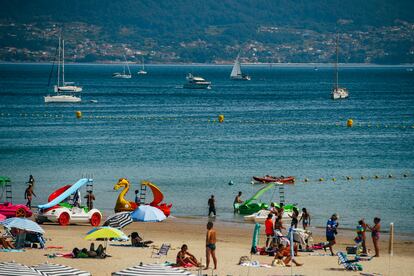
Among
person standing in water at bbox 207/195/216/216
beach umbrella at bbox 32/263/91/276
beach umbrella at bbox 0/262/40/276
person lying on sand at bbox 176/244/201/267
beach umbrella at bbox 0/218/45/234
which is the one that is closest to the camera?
beach umbrella at bbox 0/262/40/276

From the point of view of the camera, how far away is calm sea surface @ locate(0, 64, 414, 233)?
177 ft

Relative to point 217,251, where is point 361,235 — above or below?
above

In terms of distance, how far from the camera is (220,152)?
76.9 meters

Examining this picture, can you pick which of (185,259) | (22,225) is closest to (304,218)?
(185,259)

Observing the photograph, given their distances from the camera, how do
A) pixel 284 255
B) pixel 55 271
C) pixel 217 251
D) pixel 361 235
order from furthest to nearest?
pixel 217 251
pixel 361 235
pixel 284 255
pixel 55 271

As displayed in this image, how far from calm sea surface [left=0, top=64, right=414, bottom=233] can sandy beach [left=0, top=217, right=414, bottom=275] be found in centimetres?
425

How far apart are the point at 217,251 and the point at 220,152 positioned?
40468mm

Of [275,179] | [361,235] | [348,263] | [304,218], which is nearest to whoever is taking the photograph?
→ [348,263]

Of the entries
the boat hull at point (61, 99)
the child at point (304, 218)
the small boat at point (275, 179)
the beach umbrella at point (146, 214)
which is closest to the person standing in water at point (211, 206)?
the child at point (304, 218)

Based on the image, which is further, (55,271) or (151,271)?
(55,271)

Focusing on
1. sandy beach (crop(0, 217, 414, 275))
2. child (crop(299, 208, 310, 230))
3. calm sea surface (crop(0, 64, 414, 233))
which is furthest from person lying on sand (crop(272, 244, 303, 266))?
calm sea surface (crop(0, 64, 414, 233))

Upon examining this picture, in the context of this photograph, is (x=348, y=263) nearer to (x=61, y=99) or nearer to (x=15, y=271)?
(x=15, y=271)

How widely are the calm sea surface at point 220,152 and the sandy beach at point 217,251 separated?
4.25 m

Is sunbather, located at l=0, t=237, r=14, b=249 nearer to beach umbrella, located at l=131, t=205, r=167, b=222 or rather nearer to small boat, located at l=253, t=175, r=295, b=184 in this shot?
beach umbrella, located at l=131, t=205, r=167, b=222
